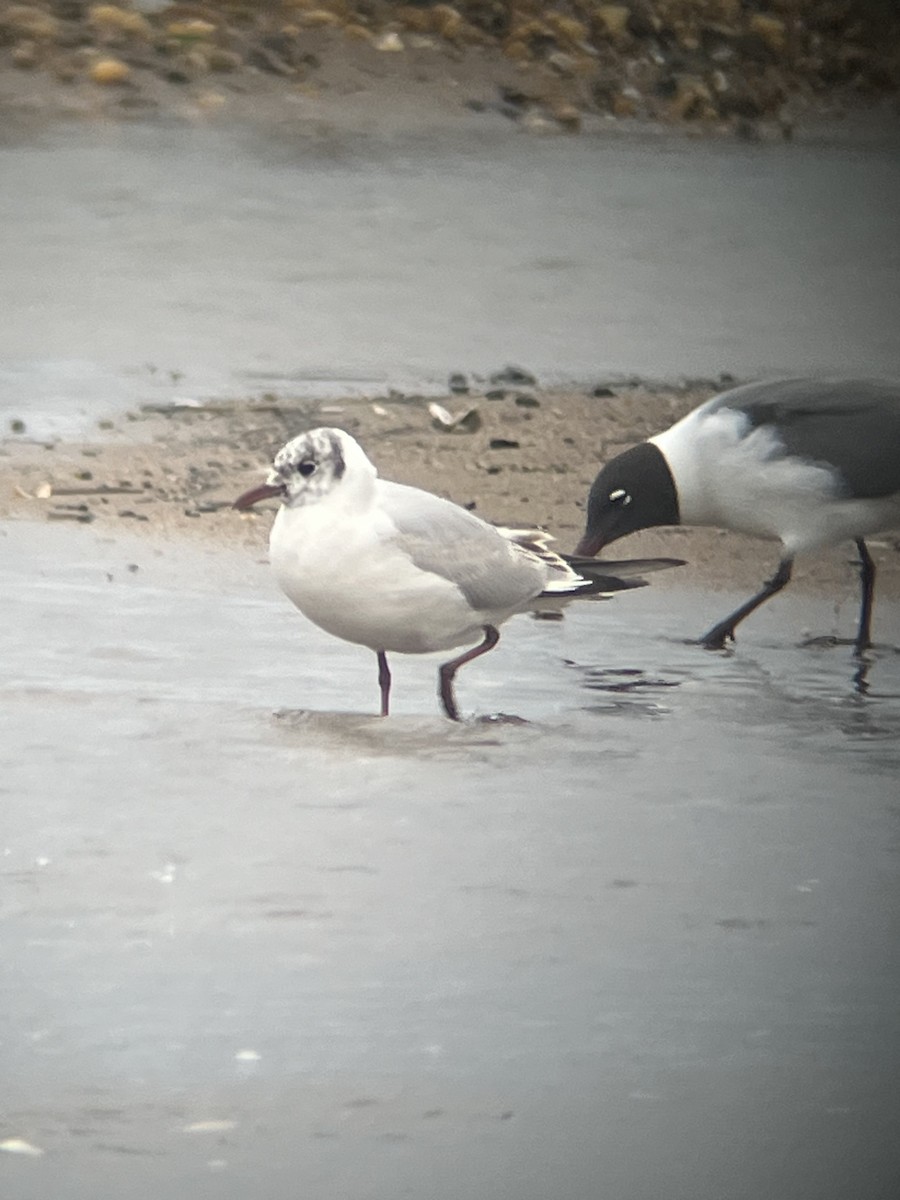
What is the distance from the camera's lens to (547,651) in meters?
5.68

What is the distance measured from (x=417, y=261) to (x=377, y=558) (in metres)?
6.13

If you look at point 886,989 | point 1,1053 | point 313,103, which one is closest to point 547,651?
point 886,989

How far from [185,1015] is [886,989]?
3.45ft

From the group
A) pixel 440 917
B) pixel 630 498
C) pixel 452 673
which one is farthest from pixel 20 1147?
pixel 630 498

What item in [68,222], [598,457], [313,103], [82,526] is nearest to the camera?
[82,526]

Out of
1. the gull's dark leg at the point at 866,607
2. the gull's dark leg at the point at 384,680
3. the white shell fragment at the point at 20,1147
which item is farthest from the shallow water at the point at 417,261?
the white shell fragment at the point at 20,1147

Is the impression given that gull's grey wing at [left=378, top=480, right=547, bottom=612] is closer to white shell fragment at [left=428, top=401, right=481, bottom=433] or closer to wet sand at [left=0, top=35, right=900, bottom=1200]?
wet sand at [left=0, top=35, right=900, bottom=1200]

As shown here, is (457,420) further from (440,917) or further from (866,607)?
(440,917)

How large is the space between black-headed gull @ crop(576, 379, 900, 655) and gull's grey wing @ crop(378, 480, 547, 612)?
0.89 metres

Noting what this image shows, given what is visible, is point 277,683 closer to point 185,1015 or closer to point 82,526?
point 82,526

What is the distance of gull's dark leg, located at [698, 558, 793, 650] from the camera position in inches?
226

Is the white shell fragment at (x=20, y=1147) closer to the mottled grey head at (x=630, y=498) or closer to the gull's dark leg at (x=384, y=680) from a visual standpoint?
the gull's dark leg at (x=384, y=680)

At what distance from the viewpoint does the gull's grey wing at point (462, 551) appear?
15.5 ft

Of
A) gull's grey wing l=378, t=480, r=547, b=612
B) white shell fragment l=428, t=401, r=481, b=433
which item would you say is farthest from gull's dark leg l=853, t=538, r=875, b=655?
white shell fragment l=428, t=401, r=481, b=433
